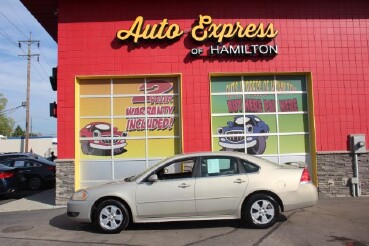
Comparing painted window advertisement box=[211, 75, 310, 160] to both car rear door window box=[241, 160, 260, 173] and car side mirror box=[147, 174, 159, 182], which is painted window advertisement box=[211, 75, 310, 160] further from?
car side mirror box=[147, 174, 159, 182]

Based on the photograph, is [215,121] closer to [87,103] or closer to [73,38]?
[87,103]

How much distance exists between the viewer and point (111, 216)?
8.38 meters

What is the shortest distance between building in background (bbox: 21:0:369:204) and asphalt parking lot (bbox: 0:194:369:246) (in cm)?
305

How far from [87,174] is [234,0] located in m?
6.57

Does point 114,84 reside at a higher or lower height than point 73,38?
lower

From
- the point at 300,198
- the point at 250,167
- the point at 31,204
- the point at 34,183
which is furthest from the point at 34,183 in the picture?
the point at 300,198

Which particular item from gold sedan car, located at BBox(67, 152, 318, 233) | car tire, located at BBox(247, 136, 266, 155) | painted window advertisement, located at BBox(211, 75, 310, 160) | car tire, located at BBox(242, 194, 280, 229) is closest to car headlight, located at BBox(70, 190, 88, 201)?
gold sedan car, located at BBox(67, 152, 318, 233)

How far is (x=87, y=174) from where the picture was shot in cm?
1277

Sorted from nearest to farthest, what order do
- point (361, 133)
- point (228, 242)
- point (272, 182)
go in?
point (228, 242)
point (272, 182)
point (361, 133)

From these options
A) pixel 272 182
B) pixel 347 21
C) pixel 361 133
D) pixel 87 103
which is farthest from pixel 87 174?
pixel 347 21

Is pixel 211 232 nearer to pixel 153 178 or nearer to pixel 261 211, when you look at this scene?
pixel 261 211

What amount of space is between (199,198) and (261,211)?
119 cm

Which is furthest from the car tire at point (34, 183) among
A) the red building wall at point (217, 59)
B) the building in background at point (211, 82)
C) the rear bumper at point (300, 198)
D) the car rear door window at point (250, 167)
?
the rear bumper at point (300, 198)

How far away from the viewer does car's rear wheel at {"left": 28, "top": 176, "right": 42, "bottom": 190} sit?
61.1 feet
